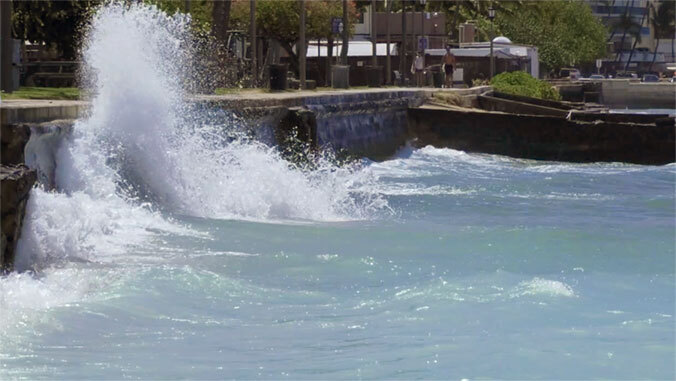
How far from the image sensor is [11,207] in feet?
35.8

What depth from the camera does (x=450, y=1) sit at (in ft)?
235

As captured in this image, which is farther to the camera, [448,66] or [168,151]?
→ [448,66]

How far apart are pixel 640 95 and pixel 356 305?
66.8 metres

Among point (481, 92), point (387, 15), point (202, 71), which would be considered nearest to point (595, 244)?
point (202, 71)

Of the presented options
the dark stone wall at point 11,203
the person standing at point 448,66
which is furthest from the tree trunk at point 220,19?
the dark stone wall at point 11,203

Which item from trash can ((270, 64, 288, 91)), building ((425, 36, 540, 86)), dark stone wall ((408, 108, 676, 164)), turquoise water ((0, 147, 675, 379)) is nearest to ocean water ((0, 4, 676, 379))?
turquoise water ((0, 147, 675, 379))

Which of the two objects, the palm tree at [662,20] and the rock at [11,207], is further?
the palm tree at [662,20]

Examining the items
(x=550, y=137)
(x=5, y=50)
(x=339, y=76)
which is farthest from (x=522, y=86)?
(x=5, y=50)

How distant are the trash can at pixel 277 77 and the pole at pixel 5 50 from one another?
944 cm

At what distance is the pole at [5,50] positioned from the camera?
17.9m

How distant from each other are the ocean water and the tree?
7678 millimetres

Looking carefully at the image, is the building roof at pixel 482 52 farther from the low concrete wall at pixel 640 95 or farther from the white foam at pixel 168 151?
the white foam at pixel 168 151

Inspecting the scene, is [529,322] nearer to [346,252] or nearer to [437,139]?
[346,252]

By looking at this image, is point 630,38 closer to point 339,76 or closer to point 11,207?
point 339,76
